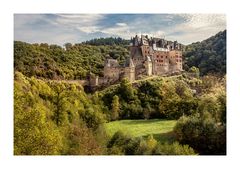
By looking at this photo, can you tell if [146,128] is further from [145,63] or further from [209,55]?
[209,55]

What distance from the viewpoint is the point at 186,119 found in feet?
23.1

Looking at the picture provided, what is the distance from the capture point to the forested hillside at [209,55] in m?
6.96

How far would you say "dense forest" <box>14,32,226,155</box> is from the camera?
22.9 feet

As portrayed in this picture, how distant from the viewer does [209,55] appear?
7.05 m

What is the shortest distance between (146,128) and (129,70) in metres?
0.62

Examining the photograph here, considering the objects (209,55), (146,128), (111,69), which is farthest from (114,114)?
(209,55)

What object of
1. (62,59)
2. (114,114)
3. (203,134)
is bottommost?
(203,134)

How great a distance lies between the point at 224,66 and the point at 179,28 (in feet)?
1.95

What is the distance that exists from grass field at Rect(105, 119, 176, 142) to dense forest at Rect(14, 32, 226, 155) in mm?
34

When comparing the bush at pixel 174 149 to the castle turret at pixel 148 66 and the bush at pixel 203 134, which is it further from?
the castle turret at pixel 148 66

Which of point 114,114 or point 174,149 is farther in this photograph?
point 114,114

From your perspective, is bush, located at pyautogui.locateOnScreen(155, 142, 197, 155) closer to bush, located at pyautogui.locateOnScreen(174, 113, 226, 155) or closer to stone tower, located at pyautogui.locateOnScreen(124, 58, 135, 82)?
bush, located at pyautogui.locateOnScreen(174, 113, 226, 155)

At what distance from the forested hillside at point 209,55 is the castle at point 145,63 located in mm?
104
